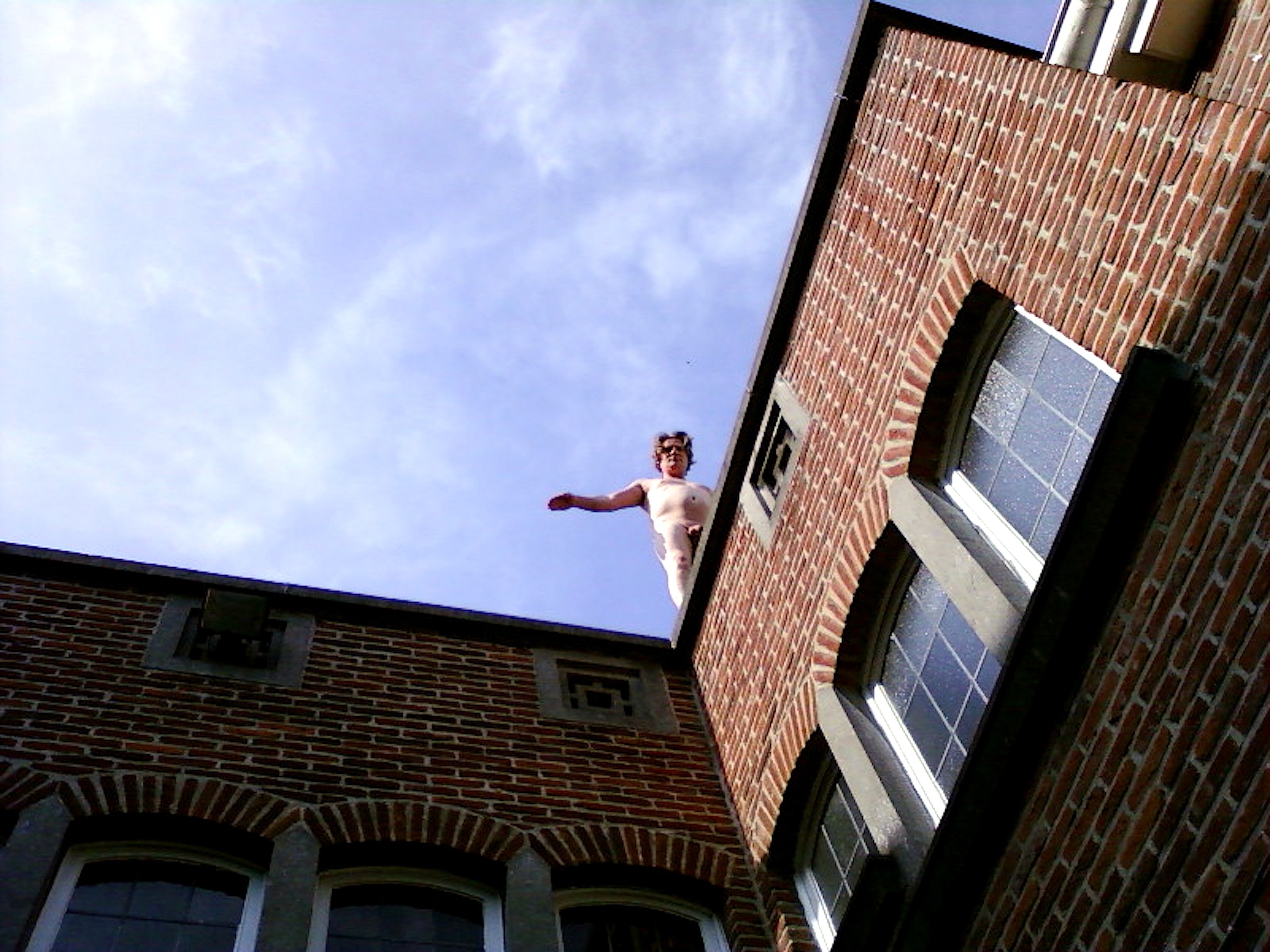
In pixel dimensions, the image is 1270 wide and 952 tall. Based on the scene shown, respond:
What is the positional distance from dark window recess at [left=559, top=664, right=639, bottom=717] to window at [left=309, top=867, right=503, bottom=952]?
77.7 inches

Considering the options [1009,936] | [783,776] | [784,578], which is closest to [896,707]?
[783,776]

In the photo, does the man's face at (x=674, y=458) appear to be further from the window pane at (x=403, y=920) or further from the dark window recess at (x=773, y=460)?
the window pane at (x=403, y=920)

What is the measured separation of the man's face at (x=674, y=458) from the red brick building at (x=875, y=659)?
3.16 m

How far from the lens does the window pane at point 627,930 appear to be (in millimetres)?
8250

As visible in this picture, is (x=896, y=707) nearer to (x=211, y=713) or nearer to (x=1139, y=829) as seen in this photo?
(x=1139, y=829)

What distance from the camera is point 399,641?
10164mm

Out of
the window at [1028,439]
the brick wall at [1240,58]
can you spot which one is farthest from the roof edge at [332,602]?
the brick wall at [1240,58]

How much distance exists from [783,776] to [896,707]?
3.13ft

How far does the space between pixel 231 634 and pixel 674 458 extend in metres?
5.36

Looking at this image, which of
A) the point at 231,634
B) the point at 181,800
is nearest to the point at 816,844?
the point at 181,800

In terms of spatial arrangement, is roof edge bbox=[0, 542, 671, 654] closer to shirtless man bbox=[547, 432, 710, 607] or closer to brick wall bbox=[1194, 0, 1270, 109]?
shirtless man bbox=[547, 432, 710, 607]

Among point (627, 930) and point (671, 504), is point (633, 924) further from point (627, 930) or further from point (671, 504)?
point (671, 504)

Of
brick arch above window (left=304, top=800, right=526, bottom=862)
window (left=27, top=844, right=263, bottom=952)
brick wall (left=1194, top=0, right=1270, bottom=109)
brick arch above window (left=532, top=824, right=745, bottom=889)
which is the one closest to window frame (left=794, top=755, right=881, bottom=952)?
brick arch above window (left=532, top=824, right=745, bottom=889)

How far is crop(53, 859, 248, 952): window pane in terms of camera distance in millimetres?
7289
